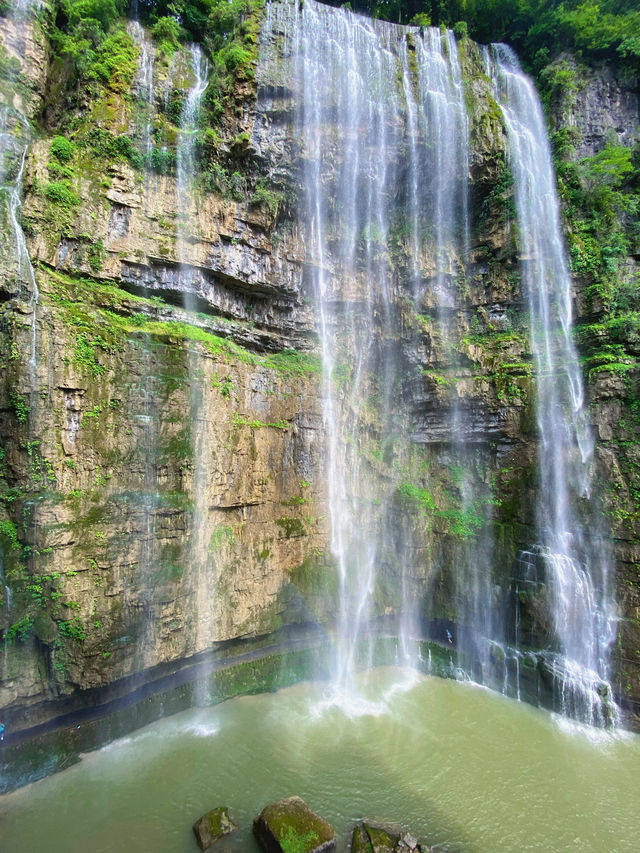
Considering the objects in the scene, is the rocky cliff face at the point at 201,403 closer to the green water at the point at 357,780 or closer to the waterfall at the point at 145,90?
the waterfall at the point at 145,90

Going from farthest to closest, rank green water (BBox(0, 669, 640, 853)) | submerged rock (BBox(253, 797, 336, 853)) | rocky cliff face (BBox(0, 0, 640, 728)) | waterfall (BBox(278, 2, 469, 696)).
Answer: waterfall (BBox(278, 2, 469, 696)), rocky cliff face (BBox(0, 0, 640, 728)), green water (BBox(0, 669, 640, 853)), submerged rock (BBox(253, 797, 336, 853))

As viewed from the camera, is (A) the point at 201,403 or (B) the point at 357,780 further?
(A) the point at 201,403

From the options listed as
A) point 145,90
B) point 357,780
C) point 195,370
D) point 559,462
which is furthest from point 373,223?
point 357,780

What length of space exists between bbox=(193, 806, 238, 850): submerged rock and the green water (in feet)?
0.59

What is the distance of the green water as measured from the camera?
6902mm

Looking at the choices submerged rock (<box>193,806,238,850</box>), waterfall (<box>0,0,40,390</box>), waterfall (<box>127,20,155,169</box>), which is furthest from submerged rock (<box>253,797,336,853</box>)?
waterfall (<box>127,20,155,169</box>)

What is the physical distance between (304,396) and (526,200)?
30.6 feet

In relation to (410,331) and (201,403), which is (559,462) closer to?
(410,331)

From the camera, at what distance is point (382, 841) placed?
654 cm

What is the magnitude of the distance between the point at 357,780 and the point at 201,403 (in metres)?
8.36

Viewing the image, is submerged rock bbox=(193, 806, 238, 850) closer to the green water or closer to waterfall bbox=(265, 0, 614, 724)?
the green water

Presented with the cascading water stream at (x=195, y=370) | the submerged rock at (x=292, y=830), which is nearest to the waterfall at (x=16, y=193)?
the cascading water stream at (x=195, y=370)

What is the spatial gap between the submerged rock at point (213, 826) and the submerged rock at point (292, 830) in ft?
1.44

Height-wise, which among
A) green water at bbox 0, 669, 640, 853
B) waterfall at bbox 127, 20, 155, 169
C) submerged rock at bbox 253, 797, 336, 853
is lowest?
green water at bbox 0, 669, 640, 853
